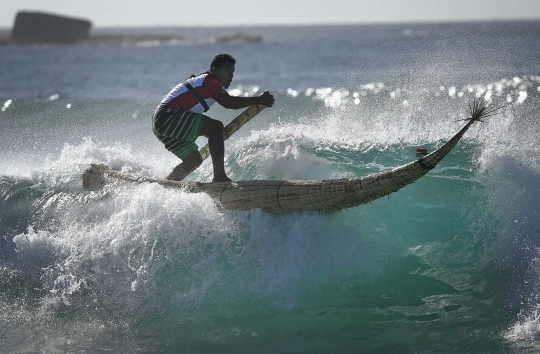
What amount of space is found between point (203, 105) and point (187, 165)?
0.90 metres

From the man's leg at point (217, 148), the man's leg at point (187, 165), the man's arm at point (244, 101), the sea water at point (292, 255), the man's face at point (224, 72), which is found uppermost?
the man's face at point (224, 72)

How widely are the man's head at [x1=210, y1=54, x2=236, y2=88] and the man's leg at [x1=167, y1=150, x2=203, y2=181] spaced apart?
1.06m

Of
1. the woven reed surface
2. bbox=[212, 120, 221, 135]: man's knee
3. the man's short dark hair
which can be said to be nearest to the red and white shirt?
the man's short dark hair

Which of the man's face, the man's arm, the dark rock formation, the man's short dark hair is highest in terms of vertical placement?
the dark rock formation

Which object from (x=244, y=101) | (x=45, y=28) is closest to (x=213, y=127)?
(x=244, y=101)

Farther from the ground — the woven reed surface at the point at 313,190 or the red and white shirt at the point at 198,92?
the red and white shirt at the point at 198,92

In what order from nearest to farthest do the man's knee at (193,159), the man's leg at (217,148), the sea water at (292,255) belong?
the sea water at (292,255)
the man's leg at (217,148)
the man's knee at (193,159)

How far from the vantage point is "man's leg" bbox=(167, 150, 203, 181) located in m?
7.55

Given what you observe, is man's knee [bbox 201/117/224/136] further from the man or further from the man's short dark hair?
the man's short dark hair

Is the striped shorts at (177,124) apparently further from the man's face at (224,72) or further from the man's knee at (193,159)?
the man's face at (224,72)

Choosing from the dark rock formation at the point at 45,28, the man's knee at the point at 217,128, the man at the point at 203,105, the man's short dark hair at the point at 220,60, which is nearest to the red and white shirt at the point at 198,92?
the man at the point at 203,105

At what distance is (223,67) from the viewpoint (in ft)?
22.2

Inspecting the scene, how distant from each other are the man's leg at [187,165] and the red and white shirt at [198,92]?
69 cm

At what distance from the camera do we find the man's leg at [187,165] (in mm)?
7547
